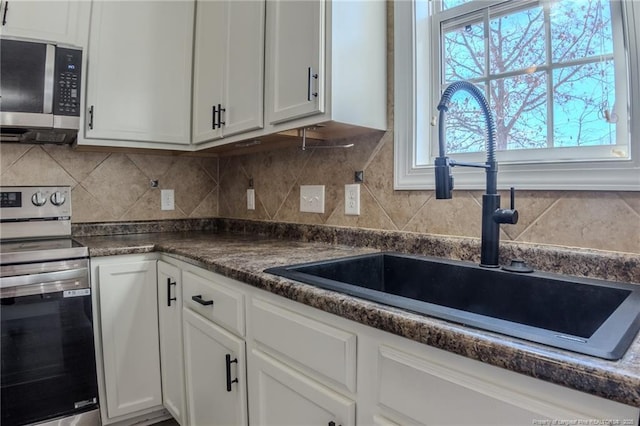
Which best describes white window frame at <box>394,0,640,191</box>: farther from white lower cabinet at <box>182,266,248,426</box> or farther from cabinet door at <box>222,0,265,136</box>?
white lower cabinet at <box>182,266,248,426</box>

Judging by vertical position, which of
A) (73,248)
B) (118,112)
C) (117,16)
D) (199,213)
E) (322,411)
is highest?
(117,16)

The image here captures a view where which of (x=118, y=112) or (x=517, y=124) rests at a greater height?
(x=118, y=112)

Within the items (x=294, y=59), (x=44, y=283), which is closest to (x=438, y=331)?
(x=294, y=59)

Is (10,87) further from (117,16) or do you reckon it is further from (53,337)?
(53,337)

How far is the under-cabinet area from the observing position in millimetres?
648

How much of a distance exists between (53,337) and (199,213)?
120cm


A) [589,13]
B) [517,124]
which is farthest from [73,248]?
[589,13]

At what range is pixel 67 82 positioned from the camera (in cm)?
184

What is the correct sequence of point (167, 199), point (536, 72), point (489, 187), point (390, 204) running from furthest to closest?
point (167, 199) → point (390, 204) → point (536, 72) → point (489, 187)

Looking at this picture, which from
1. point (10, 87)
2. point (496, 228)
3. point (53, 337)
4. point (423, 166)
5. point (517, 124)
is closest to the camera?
point (496, 228)

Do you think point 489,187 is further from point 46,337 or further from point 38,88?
point 38,88

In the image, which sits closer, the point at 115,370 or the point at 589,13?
the point at 589,13

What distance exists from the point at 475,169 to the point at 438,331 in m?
0.81

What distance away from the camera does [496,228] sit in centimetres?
116
